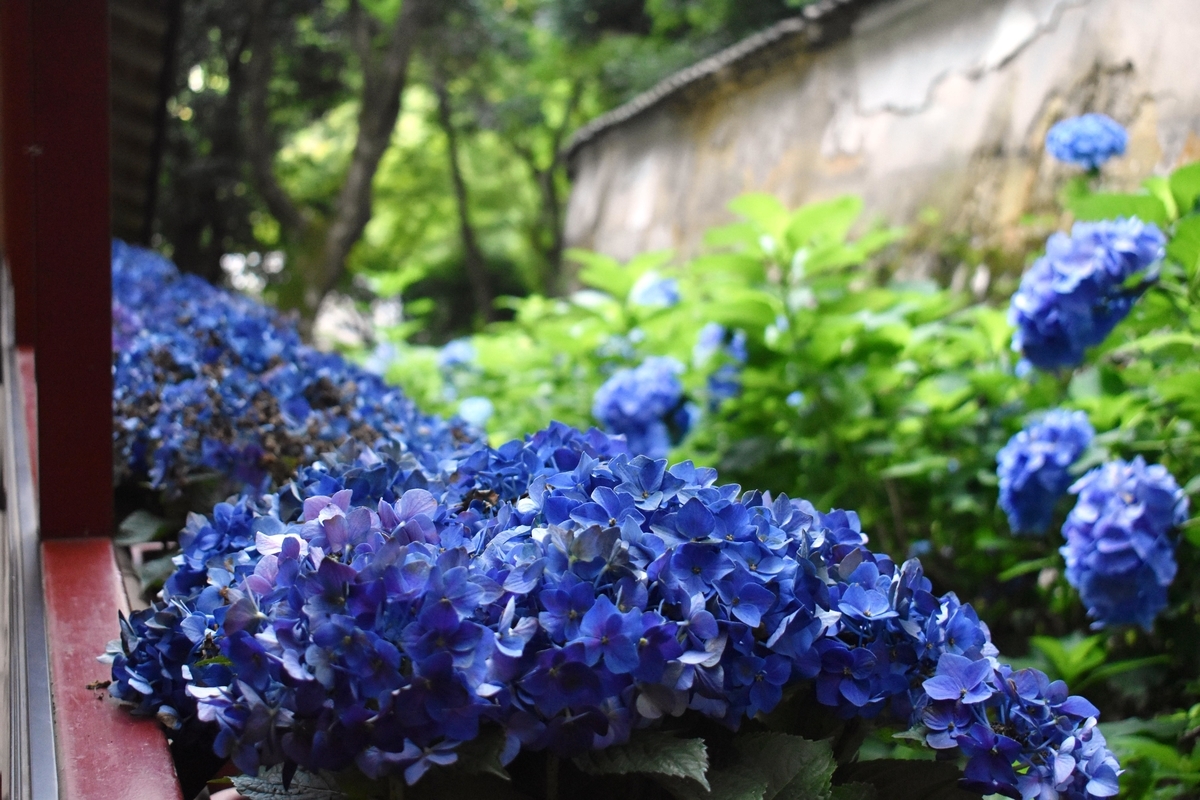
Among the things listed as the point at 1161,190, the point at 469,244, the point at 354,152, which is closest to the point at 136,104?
the point at 354,152

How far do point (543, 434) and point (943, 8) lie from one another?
122 inches

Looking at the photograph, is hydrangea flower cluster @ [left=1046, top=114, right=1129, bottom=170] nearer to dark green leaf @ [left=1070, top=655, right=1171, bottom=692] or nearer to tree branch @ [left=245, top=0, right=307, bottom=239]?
dark green leaf @ [left=1070, top=655, right=1171, bottom=692]

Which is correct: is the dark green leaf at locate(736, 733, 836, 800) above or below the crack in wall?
below

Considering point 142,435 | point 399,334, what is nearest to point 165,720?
point 142,435

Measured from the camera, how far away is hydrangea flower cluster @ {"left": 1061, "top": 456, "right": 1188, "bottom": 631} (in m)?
1.35

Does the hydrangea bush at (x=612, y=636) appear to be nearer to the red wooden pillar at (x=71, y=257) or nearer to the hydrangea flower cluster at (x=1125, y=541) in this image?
the hydrangea flower cluster at (x=1125, y=541)

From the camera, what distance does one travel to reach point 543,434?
1.08 m

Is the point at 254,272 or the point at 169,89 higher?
the point at 169,89

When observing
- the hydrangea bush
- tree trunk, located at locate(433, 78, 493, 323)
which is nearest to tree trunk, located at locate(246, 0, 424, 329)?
the hydrangea bush

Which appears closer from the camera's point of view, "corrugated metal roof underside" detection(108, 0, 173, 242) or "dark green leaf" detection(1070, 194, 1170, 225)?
"dark green leaf" detection(1070, 194, 1170, 225)

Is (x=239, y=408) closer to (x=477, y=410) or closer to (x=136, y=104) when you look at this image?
→ (x=477, y=410)

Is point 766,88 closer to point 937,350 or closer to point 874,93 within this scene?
point 874,93

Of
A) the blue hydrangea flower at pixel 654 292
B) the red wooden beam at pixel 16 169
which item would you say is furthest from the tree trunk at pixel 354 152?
the red wooden beam at pixel 16 169

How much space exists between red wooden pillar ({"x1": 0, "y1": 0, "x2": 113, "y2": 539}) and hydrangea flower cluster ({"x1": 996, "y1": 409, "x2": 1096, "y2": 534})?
1.31m
